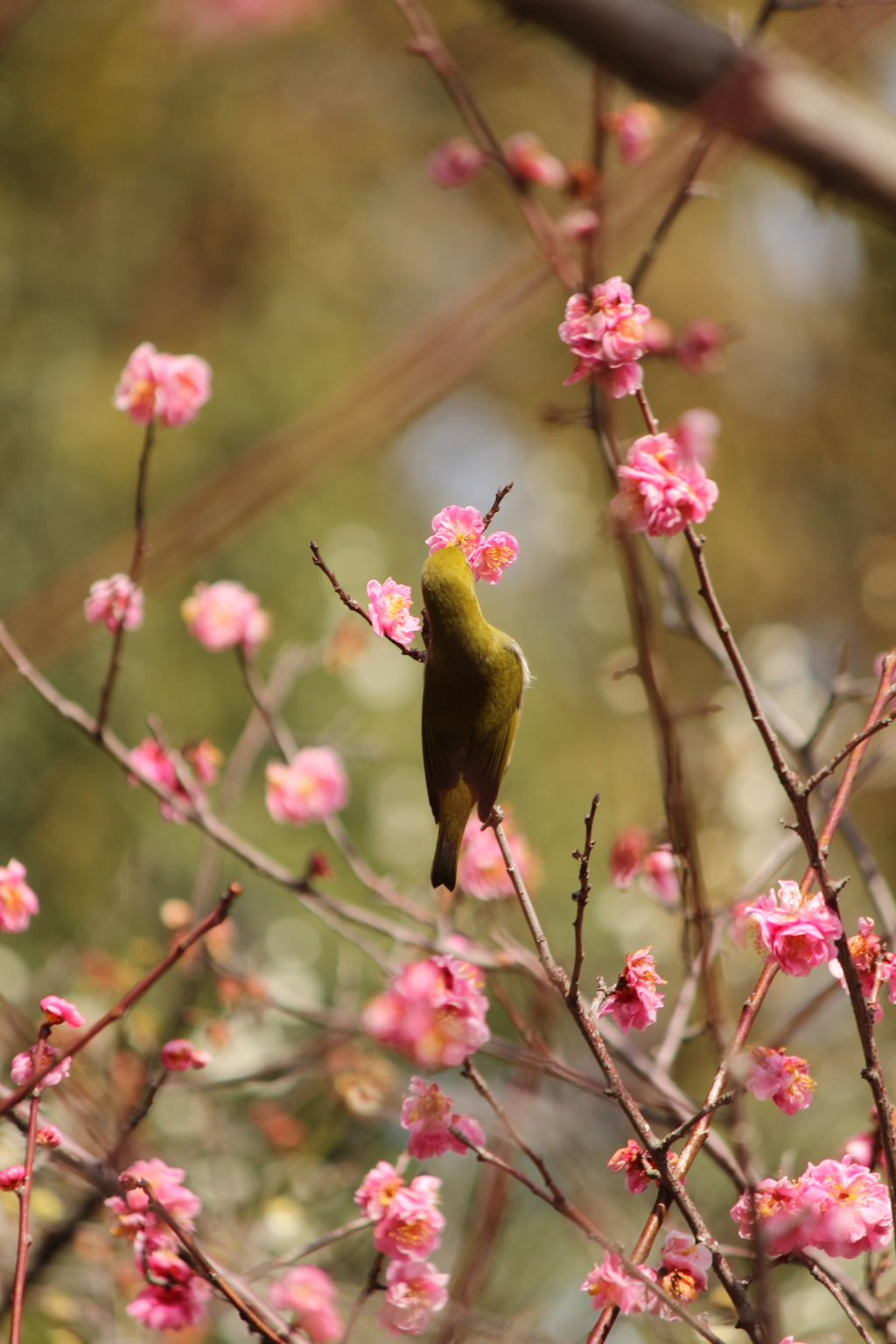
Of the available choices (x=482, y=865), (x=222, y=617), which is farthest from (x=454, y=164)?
(x=482, y=865)

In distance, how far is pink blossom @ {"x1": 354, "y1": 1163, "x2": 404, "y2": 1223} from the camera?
1.13m

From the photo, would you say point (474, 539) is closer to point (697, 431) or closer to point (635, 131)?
point (697, 431)

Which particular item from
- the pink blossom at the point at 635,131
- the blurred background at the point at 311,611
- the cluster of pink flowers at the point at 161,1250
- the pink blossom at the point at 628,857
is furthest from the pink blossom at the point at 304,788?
the pink blossom at the point at 635,131

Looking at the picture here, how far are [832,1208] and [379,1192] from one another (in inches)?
18.2

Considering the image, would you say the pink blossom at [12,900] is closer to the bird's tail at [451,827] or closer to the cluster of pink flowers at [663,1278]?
the bird's tail at [451,827]

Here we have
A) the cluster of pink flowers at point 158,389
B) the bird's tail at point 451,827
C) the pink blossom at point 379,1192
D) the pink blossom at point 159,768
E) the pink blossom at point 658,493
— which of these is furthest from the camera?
the pink blossom at point 159,768

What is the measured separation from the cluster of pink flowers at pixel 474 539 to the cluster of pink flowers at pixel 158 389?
676 millimetres

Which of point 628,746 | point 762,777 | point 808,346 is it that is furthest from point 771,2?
point 808,346

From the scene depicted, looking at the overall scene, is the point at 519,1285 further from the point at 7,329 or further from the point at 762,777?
the point at 7,329

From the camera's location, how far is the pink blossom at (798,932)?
37.5 inches

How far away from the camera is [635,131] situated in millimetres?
1979

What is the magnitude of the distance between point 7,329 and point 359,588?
1403mm

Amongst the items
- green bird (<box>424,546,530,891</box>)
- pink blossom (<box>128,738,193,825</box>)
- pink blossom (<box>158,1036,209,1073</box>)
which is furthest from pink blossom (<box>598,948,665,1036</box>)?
pink blossom (<box>128,738,193,825</box>)

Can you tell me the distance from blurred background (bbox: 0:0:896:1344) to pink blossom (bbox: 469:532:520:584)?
0.24 metres
